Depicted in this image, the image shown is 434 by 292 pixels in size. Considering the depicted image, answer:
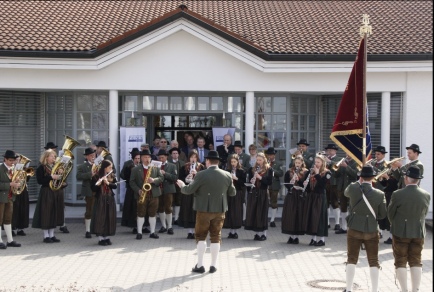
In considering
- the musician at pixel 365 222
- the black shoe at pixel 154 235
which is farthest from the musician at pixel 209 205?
the black shoe at pixel 154 235

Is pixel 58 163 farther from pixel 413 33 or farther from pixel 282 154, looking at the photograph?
pixel 413 33

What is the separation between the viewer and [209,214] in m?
10.9

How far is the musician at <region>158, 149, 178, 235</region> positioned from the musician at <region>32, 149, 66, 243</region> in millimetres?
2290

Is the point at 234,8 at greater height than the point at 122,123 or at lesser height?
greater

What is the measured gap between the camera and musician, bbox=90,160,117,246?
13.2 m

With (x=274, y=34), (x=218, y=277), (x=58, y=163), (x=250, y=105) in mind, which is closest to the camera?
(x=218, y=277)

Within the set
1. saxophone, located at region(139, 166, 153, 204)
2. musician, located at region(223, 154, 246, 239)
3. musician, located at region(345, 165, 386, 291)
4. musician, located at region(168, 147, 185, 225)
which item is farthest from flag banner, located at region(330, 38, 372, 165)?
musician, located at region(168, 147, 185, 225)

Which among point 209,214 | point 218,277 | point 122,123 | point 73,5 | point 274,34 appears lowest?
point 218,277

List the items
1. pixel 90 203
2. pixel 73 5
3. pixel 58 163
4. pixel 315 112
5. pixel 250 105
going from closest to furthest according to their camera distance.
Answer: pixel 58 163, pixel 90 203, pixel 250 105, pixel 315 112, pixel 73 5

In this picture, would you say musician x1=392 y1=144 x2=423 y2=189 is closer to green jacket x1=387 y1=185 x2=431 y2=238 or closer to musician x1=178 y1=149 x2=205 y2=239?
green jacket x1=387 y1=185 x2=431 y2=238

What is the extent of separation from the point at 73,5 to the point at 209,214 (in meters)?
12.8

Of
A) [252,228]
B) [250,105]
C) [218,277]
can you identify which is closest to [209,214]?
[218,277]

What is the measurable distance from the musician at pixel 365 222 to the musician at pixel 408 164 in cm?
339

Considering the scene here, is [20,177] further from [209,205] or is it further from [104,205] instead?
[209,205]
